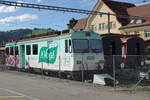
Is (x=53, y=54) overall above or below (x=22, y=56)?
above

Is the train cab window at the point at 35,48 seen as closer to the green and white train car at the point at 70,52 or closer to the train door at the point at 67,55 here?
the green and white train car at the point at 70,52

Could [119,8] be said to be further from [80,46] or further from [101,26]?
[80,46]

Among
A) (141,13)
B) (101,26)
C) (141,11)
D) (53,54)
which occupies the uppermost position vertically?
(141,11)

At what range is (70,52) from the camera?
590 inches

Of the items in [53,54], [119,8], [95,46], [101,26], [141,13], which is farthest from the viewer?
[101,26]

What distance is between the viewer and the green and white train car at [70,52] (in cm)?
1493

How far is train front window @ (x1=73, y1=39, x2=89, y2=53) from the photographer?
1495cm

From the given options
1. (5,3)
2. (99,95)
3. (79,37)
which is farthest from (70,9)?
(99,95)

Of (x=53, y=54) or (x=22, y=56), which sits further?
(x=22, y=56)

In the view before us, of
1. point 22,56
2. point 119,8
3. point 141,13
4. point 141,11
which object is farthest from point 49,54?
point 119,8

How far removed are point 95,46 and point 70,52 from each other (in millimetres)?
1908

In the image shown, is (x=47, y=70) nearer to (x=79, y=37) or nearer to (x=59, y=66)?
A: (x=59, y=66)

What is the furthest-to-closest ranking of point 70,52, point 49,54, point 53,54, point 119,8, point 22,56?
1. point 119,8
2. point 22,56
3. point 49,54
4. point 53,54
5. point 70,52

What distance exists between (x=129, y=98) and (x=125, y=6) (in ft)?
169
